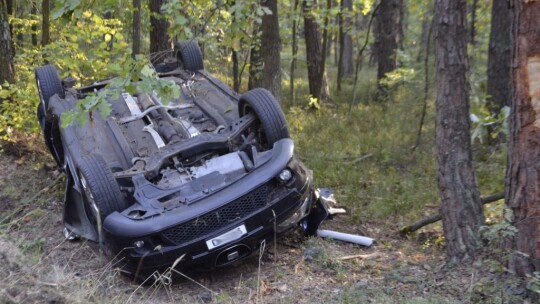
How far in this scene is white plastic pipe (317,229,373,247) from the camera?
5.82 meters

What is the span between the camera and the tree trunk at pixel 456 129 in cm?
473

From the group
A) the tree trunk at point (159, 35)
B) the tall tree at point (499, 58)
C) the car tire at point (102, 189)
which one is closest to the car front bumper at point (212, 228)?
the car tire at point (102, 189)

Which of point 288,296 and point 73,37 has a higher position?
point 73,37

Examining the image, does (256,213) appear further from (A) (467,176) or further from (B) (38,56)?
(B) (38,56)

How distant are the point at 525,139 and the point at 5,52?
359 inches

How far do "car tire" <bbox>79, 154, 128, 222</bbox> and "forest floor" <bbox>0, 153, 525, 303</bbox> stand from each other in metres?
0.52

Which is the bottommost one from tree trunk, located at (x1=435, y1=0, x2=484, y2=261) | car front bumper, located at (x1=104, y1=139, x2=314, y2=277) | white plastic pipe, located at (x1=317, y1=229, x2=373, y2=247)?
white plastic pipe, located at (x1=317, y1=229, x2=373, y2=247)

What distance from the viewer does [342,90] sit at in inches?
595

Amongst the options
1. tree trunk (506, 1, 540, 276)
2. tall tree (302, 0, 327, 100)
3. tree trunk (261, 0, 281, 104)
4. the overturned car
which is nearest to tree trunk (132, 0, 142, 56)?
tree trunk (261, 0, 281, 104)

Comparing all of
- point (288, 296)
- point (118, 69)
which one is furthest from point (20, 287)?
point (288, 296)

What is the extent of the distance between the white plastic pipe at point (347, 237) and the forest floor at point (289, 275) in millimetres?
55

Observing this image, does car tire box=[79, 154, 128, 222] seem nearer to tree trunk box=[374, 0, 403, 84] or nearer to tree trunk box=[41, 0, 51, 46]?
tree trunk box=[41, 0, 51, 46]

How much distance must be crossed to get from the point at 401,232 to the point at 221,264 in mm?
2146

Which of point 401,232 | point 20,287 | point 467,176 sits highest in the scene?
point 467,176
